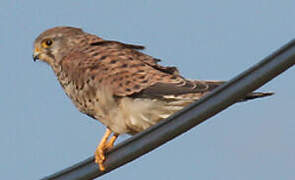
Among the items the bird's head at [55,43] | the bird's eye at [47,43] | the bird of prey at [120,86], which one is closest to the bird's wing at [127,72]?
the bird of prey at [120,86]

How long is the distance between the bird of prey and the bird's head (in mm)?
27

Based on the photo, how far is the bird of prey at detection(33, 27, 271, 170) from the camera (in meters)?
5.03

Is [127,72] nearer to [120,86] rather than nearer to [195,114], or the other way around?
[120,86]

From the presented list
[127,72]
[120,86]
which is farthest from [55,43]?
[120,86]

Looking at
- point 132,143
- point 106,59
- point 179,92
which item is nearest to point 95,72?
point 106,59

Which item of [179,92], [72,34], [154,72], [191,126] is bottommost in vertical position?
[191,126]

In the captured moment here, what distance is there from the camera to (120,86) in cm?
534

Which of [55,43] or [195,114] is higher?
[55,43]

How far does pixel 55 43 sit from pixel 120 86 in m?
1.44

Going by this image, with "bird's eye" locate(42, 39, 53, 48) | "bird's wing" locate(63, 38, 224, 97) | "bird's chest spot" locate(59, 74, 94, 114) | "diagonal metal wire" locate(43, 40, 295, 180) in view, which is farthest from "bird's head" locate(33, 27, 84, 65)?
"diagonal metal wire" locate(43, 40, 295, 180)

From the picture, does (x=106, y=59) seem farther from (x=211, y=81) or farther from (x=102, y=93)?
(x=211, y=81)

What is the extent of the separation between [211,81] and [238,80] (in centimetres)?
184

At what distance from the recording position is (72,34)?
6.59 metres

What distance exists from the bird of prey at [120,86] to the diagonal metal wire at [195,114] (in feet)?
2.47
